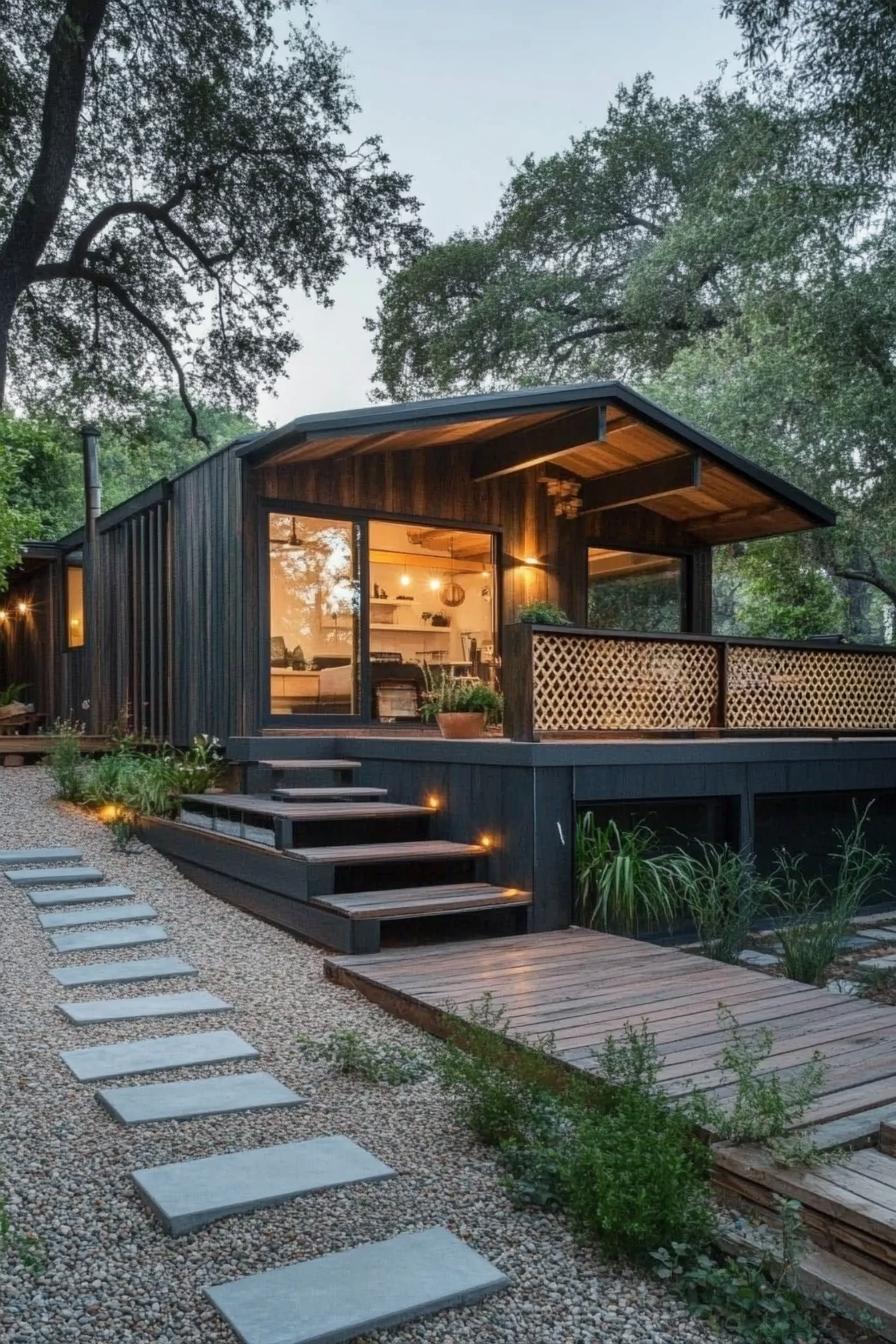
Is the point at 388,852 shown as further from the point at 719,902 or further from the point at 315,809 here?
the point at 719,902

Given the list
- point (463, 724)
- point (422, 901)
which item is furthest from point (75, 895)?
point (463, 724)

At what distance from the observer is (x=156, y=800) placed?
7.14 metres

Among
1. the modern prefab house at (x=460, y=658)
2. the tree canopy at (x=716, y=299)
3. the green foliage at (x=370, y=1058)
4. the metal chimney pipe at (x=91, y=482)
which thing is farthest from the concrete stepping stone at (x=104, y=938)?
the tree canopy at (x=716, y=299)

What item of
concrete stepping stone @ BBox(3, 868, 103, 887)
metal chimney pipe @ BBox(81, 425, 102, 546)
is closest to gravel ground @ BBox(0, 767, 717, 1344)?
concrete stepping stone @ BBox(3, 868, 103, 887)

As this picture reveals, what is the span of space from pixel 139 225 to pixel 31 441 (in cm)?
672

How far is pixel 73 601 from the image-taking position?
12859mm

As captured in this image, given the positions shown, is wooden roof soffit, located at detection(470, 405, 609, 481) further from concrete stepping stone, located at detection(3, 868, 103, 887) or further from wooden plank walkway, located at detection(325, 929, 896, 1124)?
concrete stepping stone, located at detection(3, 868, 103, 887)

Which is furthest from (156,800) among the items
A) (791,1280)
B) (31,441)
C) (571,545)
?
(31,441)

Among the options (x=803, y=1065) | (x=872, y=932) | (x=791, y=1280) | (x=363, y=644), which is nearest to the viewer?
(x=791, y=1280)

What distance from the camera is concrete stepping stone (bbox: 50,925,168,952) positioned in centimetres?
473

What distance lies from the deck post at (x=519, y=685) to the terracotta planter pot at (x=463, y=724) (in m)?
0.66

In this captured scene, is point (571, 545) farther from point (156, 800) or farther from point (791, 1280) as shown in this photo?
point (791, 1280)

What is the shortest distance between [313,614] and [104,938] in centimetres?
349

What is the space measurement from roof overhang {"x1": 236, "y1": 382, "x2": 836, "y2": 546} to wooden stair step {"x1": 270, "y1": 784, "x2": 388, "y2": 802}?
223 centimetres
